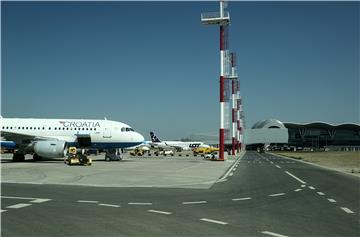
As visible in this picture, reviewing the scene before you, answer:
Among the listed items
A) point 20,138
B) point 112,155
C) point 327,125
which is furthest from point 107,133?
point 327,125

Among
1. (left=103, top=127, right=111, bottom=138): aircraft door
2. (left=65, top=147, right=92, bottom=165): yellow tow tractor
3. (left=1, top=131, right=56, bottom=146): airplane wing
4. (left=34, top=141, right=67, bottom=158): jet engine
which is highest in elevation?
(left=103, top=127, right=111, bottom=138): aircraft door

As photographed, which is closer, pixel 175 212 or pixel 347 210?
pixel 175 212

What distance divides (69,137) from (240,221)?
110 ft

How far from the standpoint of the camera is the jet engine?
35000 mm

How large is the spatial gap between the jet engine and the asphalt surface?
17.9m

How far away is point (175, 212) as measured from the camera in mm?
11516

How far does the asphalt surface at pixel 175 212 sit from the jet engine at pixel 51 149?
706 inches

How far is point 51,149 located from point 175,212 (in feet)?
84.5

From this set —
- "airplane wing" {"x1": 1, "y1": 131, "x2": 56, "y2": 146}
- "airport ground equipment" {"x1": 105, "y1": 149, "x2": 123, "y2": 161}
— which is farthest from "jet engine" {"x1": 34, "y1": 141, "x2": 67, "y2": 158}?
"airport ground equipment" {"x1": 105, "y1": 149, "x2": 123, "y2": 161}

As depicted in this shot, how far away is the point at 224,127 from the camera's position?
4900 cm

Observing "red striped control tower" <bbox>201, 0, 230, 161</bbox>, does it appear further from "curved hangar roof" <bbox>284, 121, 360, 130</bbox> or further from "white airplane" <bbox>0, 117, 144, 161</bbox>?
"curved hangar roof" <bbox>284, 121, 360, 130</bbox>

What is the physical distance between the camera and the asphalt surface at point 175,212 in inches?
361

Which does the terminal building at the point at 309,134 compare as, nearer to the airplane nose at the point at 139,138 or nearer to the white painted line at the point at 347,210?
the airplane nose at the point at 139,138

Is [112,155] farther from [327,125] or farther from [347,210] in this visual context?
[327,125]
